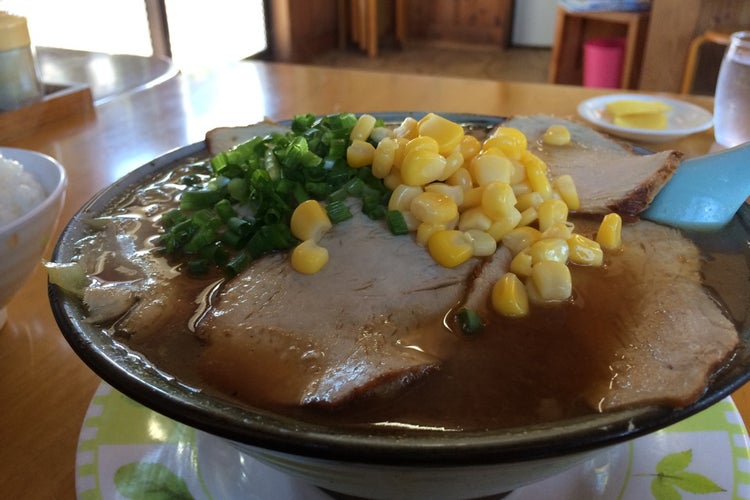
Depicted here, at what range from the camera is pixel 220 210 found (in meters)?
1.02

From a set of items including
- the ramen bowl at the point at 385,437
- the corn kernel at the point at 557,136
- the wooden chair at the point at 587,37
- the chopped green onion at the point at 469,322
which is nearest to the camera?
the ramen bowl at the point at 385,437

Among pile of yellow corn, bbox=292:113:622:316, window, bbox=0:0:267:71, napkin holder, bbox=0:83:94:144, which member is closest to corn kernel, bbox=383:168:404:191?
pile of yellow corn, bbox=292:113:622:316

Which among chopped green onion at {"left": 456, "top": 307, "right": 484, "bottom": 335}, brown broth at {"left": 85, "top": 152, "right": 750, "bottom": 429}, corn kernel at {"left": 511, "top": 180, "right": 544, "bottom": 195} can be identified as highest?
corn kernel at {"left": 511, "top": 180, "right": 544, "bottom": 195}

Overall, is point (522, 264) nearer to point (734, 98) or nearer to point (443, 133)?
point (443, 133)

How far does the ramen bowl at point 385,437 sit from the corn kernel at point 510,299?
200mm

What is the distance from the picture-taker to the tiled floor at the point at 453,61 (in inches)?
258

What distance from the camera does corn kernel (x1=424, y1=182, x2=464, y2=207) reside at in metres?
0.97

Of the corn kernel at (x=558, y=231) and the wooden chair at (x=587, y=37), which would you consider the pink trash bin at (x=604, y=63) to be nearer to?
the wooden chair at (x=587, y=37)

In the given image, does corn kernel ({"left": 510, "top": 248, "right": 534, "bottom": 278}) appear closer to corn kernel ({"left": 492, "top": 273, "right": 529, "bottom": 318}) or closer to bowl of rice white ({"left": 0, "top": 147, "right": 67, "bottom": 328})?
corn kernel ({"left": 492, "top": 273, "right": 529, "bottom": 318})

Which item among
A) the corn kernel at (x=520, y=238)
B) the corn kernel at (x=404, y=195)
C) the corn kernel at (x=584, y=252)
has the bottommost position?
the corn kernel at (x=584, y=252)

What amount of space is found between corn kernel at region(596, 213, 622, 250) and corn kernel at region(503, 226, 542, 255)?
118 mm

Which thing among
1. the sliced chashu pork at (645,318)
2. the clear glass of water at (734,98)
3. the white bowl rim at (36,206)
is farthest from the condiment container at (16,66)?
the clear glass of water at (734,98)

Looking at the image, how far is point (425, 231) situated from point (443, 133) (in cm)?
19

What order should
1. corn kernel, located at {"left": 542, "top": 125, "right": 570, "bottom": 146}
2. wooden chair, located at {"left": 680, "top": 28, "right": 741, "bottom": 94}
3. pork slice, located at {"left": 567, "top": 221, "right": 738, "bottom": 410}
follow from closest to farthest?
pork slice, located at {"left": 567, "top": 221, "right": 738, "bottom": 410} < corn kernel, located at {"left": 542, "top": 125, "right": 570, "bottom": 146} < wooden chair, located at {"left": 680, "top": 28, "right": 741, "bottom": 94}
